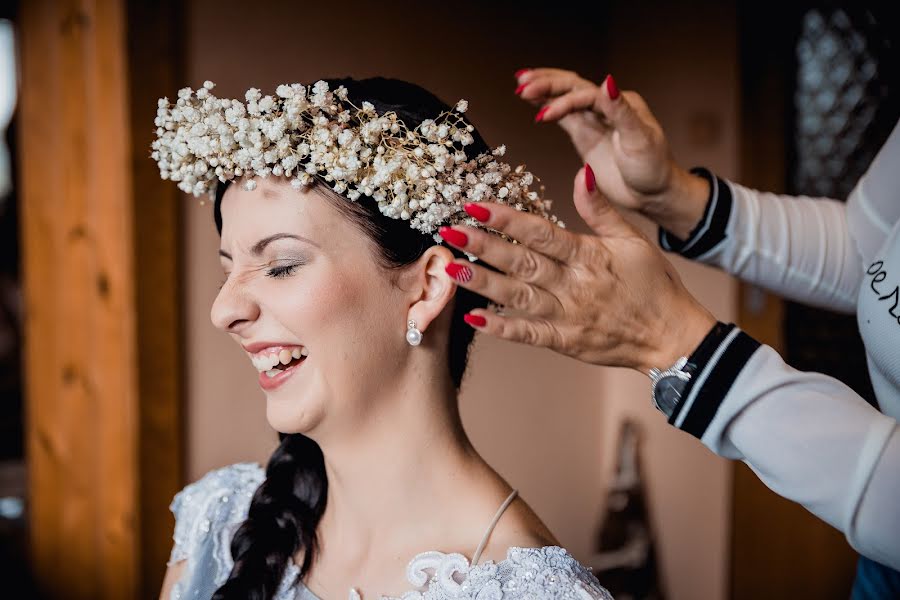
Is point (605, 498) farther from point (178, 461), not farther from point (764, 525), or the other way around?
point (178, 461)

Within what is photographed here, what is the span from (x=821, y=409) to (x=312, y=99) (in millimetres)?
787

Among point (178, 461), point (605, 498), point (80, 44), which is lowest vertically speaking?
point (605, 498)

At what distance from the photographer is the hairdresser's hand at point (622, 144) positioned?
1235 millimetres

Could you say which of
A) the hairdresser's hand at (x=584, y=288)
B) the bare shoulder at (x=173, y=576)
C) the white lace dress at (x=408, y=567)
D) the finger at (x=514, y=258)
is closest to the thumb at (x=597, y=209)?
the hairdresser's hand at (x=584, y=288)

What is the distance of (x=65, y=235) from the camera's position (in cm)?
214

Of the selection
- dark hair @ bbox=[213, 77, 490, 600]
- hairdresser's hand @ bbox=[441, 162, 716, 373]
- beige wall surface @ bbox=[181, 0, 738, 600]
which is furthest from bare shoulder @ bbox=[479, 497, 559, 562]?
beige wall surface @ bbox=[181, 0, 738, 600]

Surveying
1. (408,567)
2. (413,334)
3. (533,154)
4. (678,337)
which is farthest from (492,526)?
(533,154)

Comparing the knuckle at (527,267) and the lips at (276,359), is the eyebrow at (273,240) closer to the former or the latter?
the lips at (276,359)

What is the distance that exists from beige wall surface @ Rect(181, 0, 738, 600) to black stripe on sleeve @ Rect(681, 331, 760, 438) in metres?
1.59

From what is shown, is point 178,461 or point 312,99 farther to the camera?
point 178,461

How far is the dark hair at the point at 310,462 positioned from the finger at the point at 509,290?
0.29 meters

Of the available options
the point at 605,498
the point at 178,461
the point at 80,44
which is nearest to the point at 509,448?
the point at 605,498

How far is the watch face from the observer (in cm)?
88

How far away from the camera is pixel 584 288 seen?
2.81 feet
